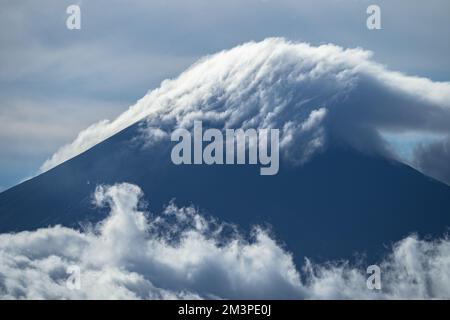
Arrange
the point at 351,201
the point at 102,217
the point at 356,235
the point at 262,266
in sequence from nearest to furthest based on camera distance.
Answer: the point at 262,266 < the point at 356,235 < the point at 102,217 < the point at 351,201

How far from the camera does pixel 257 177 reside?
104 meters

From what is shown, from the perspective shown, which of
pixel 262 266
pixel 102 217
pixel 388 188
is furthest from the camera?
pixel 388 188

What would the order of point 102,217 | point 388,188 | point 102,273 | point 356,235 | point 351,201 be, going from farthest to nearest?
point 388,188
point 351,201
point 102,217
point 356,235
point 102,273

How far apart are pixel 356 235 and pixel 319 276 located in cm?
688

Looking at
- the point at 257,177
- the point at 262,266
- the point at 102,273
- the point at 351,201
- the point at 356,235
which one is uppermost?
the point at 257,177

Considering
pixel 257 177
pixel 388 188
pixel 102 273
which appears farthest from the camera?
pixel 388 188

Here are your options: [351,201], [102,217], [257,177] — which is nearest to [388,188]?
[257,177]
